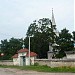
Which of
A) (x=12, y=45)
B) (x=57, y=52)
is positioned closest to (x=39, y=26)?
(x=57, y=52)

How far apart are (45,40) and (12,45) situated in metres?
21.8

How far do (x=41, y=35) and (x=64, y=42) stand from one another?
18.8ft

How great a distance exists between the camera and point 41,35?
183 ft

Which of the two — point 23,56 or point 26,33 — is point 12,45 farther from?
point 23,56

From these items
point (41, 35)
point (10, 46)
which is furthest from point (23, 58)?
point (10, 46)

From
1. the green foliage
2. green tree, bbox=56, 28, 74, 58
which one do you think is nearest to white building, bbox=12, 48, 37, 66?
green tree, bbox=56, 28, 74, 58

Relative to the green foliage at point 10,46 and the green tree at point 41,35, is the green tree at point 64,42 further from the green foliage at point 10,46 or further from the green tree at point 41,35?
the green foliage at point 10,46

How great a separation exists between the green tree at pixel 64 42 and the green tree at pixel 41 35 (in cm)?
341

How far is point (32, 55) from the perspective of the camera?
47344 millimetres

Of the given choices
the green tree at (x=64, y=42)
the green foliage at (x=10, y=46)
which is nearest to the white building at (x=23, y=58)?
the green tree at (x=64, y=42)

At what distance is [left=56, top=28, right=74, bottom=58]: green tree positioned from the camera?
5177 cm

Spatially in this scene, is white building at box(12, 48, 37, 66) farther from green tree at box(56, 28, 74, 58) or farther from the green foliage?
the green foliage

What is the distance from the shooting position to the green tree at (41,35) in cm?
5606

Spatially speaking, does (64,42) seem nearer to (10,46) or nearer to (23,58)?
(23,58)
